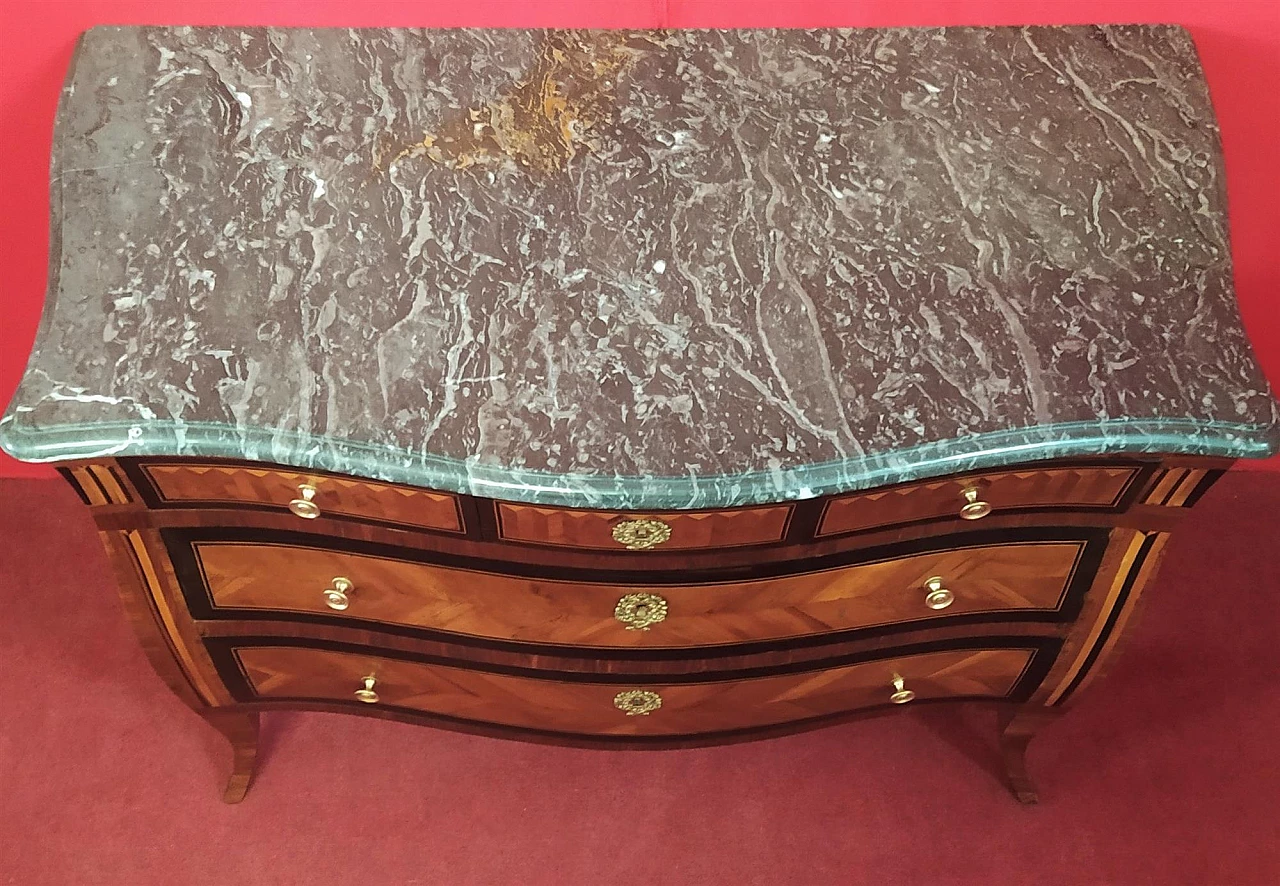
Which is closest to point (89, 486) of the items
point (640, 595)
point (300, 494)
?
point (300, 494)

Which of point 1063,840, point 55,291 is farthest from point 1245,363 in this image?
point 55,291

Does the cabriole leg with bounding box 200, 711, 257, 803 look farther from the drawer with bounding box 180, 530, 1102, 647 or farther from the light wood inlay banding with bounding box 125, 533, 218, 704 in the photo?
the drawer with bounding box 180, 530, 1102, 647

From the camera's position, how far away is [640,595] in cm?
101

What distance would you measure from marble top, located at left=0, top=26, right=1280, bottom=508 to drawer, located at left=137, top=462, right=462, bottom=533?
0.08 meters

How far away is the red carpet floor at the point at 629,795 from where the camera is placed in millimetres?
1479

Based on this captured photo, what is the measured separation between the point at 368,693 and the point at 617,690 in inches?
12.1

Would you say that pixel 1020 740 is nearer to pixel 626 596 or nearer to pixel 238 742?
pixel 626 596

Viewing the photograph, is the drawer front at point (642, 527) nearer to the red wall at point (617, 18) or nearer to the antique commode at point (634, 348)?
the antique commode at point (634, 348)

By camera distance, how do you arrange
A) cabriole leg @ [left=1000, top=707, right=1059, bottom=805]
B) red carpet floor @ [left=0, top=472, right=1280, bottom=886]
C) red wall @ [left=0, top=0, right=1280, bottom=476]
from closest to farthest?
red wall @ [left=0, top=0, right=1280, bottom=476] < cabriole leg @ [left=1000, top=707, right=1059, bottom=805] < red carpet floor @ [left=0, top=472, right=1280, bottom=886]

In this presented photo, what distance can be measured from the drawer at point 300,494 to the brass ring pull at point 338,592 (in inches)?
4.1

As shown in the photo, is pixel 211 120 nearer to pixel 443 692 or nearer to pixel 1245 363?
pixel 443 692

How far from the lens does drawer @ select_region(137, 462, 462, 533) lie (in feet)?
2.86

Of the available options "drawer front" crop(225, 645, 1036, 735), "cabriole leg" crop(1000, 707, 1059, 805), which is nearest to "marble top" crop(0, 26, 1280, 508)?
"drawer front" crop(225, 645, 1036, 735)

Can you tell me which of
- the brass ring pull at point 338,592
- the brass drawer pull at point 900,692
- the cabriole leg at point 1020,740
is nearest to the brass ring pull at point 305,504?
the brass ring pull at point 338,592
